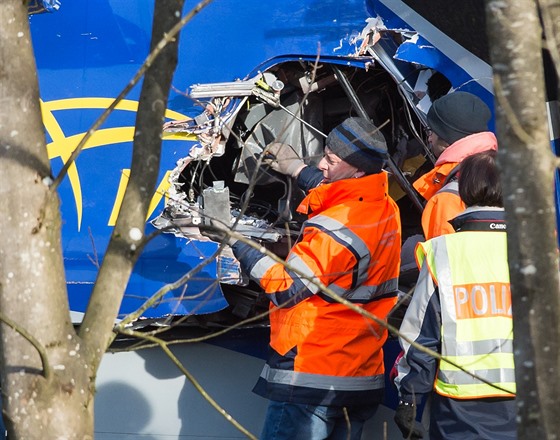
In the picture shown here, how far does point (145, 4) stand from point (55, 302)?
2.95m

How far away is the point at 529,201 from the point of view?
2010mm

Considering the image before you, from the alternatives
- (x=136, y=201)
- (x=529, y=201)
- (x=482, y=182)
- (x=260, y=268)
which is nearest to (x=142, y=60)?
(x=260, y=268)

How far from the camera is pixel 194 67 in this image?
511cm

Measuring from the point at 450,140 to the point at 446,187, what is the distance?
0.32m

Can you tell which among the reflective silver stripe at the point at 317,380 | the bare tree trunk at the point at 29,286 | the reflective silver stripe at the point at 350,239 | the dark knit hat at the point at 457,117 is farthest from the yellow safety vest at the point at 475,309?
the bare tree trunk at the point at 29,286

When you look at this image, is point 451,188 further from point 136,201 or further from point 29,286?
point 29,286

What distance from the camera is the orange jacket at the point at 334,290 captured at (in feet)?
13.6

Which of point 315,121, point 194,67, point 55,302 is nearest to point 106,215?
point 194,67

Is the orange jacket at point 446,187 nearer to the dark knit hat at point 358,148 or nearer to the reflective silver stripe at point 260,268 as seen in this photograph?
the dark knit hat at point 358,148

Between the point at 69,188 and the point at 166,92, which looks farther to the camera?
the point at 69,188

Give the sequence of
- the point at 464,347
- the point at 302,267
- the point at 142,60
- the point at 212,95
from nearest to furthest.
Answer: the point at 464,347 → the point at 302,267 → the point at 212,95 → the point at 142,60

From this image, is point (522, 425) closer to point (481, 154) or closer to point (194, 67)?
point (481, 154)

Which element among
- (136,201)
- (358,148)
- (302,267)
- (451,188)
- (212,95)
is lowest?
(136,201)

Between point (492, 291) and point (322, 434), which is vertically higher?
point (492, 291)
